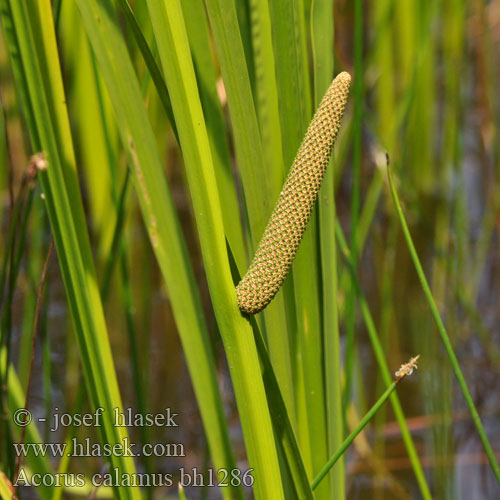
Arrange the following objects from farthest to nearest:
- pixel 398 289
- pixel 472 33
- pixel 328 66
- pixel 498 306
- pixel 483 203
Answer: pixel 472 33, pixel 483 203, pixel 398 289, pixel 498 306, pixel 328 66

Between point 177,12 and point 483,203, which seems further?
point 483,203

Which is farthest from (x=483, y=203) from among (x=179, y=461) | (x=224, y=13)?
(x=224, y=13)

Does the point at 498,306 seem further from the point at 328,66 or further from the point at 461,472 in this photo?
the point at 328,66

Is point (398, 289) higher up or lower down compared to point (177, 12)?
lower down

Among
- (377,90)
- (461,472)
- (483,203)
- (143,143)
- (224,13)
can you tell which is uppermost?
(224,13)

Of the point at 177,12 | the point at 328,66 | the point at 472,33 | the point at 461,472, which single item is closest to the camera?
the point at 177,12

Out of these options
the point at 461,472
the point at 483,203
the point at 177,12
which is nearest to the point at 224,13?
the point at 177,12
